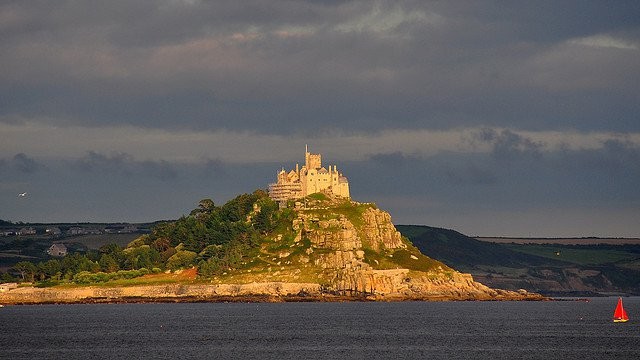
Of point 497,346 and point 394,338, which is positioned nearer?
point 497,346

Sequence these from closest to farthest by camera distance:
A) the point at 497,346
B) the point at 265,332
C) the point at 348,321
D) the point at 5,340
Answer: the point at 497,346 < the point at 5,340 < the point at 265,332 < the point at 348,321

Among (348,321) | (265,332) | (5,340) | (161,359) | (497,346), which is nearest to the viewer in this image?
(161,359)

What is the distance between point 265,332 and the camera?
172750 mm

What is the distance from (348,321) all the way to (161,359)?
236 ft

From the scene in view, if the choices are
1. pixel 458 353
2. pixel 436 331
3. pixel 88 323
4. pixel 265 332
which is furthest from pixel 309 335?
pixel 88 323

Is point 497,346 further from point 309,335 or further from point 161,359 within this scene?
point 161,359

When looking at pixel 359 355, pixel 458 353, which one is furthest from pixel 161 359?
pixel 458 353

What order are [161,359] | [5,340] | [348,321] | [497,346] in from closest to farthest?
1. [161,359]
2. [497,346]
3. [5,340]
4. [348,321]

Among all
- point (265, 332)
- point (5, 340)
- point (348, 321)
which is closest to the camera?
point (5, 340)

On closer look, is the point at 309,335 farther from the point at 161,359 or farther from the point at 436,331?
the point at 161,359

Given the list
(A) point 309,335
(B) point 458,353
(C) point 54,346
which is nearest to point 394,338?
(A) point 309,335

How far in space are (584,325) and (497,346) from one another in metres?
56.3

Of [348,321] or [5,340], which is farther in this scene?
[348,321]

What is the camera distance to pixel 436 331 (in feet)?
578
